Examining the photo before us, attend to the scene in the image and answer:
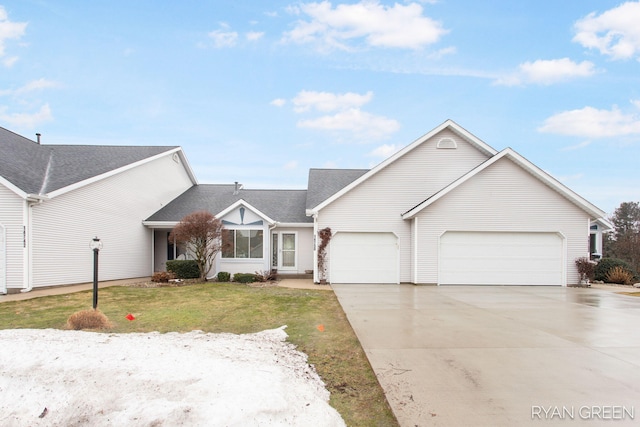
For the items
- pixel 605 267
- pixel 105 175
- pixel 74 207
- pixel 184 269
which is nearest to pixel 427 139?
pixel 605 267

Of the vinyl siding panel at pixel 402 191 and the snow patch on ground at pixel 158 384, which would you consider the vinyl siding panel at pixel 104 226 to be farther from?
the vinyl siding panel at pixel 402 191

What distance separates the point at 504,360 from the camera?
518 cm

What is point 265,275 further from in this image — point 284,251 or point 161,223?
point 161,223

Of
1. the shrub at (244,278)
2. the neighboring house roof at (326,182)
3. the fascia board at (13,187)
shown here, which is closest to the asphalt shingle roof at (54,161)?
the fascia board at (13,187)

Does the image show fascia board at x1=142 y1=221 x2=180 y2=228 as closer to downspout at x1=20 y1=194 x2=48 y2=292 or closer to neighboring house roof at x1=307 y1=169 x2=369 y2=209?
downspout at x1=20 y1=194 x2=48 y2=292

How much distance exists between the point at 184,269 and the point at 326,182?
8.89 metres

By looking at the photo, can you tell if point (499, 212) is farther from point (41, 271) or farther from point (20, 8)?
point (20, 8)

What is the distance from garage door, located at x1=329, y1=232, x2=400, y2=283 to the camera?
1520 cm

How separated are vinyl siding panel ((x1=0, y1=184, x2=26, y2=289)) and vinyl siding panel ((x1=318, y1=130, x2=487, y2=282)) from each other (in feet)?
36.1

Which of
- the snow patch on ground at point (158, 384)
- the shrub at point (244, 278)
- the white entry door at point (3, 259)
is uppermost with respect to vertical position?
the white entry door at point (3, 259)

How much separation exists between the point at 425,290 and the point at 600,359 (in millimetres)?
7820

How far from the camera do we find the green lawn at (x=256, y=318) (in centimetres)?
408

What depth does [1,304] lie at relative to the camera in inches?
393

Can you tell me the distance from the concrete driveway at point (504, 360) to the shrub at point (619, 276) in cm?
748
